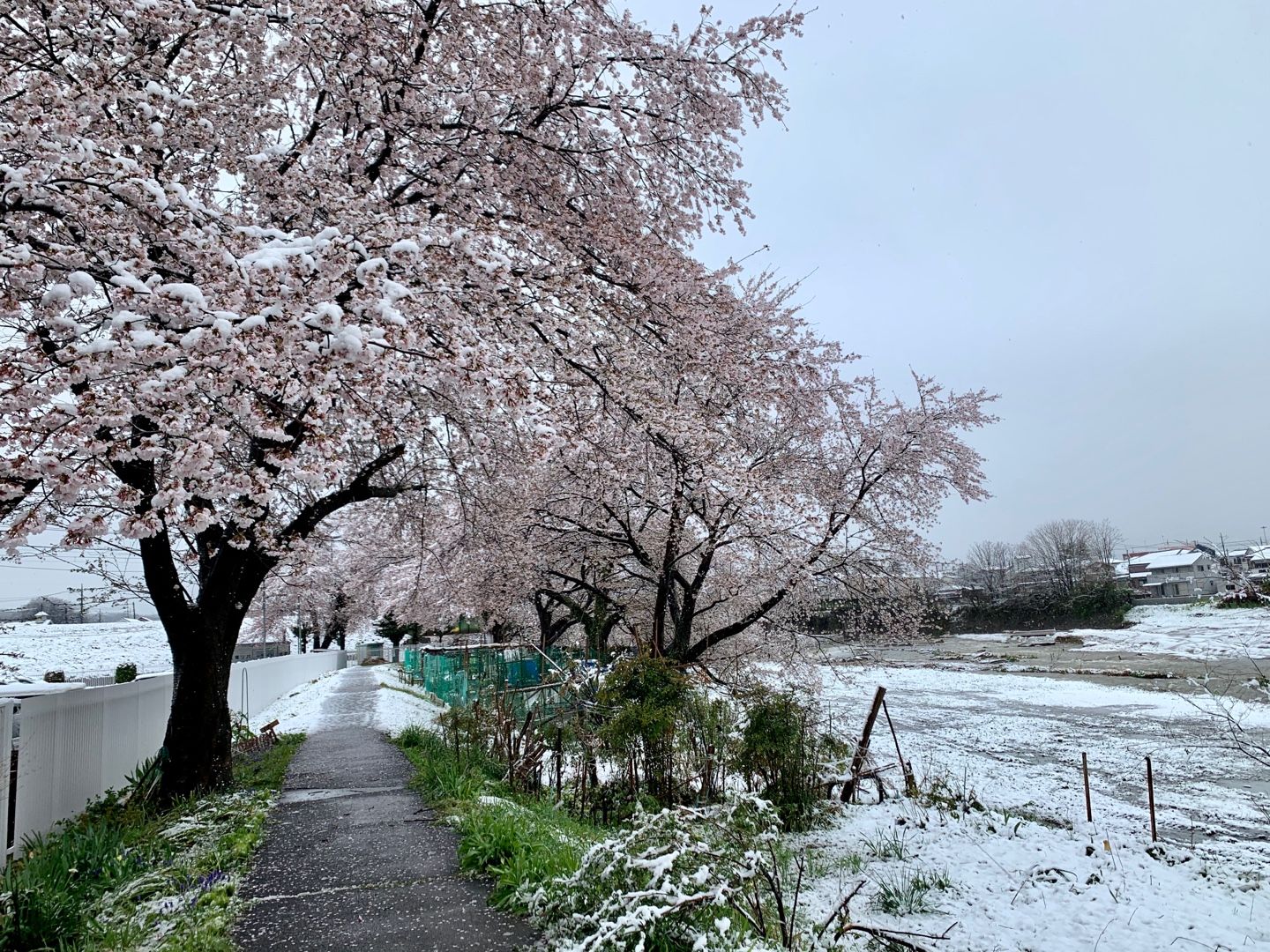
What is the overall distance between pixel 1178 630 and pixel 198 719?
171 feet

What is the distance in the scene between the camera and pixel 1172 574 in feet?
240

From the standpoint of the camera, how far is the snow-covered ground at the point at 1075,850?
561 centimetres

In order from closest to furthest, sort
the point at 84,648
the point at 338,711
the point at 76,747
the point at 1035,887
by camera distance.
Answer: the point at 1035,887, the point at 76,747, the point at 338,711, the point at 84,648

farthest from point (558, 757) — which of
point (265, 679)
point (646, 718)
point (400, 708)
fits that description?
point (265, 679)

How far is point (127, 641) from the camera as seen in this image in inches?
1320

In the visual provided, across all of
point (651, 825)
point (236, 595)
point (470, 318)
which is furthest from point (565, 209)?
point (236, 595)

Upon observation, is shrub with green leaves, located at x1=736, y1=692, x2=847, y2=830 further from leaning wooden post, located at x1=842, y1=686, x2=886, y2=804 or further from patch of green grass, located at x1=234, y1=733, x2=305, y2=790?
patch of green grass, located at x1=234, y1=733, x2=305, y2=790

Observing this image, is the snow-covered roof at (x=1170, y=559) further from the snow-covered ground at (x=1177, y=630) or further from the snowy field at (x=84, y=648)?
the snowy field at (x=84, y=648)

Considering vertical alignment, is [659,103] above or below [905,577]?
above

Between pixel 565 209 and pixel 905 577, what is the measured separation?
34.7 feet

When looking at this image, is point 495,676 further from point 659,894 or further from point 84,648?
point 84,648

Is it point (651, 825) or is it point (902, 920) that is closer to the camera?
point (651, 825)

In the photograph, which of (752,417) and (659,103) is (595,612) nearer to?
(752,417)

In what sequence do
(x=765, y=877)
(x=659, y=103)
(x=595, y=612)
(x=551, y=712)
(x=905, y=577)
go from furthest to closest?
1. (x=595, y=612)
2. (x=905, y=577)
3. (x=551, y=712)
4. (x=659, y=103)
5. (x=765, y=877)
